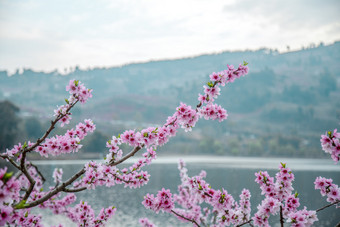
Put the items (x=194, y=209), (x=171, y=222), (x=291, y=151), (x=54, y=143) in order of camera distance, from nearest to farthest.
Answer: (x=54, y=143) < (x=194, y=209) < (x=171, y=222) < (x=291, y=151)

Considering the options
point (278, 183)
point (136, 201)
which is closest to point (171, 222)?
point (136, 201)

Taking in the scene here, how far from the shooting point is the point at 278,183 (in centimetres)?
627

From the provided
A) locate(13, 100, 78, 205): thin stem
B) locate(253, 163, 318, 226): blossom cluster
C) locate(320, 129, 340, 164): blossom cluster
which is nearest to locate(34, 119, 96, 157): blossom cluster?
locate(13, 100, 78, 205): thin stem

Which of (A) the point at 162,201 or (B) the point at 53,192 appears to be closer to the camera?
(B) the point at 53,192

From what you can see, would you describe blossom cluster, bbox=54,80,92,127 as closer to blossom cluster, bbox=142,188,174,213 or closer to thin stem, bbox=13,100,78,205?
thin stem, bbox=13,100,78,205

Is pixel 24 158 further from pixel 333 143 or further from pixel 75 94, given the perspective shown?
pixel 333 143

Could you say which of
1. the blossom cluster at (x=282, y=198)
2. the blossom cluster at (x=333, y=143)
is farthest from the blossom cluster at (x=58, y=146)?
the blossom cluster at (x=333, y=143)

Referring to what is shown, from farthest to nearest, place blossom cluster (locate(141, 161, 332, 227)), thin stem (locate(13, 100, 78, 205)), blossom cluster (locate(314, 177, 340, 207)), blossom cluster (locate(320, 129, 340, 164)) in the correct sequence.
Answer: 1. blossom cluster (locate(314, 177, 340, 207))
2. blossom cluster (locate(141, 161, 332, 227))
3. blossom cluster (locate(320, 129, 340, 164))
4. thin stem (locate(13, 100, 78, 205))

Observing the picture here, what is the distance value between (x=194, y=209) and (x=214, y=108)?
5574 mm

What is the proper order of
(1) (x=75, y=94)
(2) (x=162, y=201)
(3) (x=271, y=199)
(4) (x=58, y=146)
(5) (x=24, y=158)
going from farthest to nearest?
(2) (x=162, y=201), (3) (x=271, y=199), (4) (x=58, y=146), (1) (x=75, y=94), (5) (x=24, y=158)

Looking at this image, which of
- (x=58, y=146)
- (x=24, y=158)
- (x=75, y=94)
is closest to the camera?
(x=24, y=158)

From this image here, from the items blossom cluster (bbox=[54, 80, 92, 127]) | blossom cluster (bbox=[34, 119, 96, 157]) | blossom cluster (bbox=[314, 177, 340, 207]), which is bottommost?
blossom cluster (bbox=[314, 177, 340, 207])

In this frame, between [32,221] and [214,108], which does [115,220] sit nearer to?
[32,221]

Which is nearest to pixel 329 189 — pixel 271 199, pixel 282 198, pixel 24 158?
pixel 282 198
